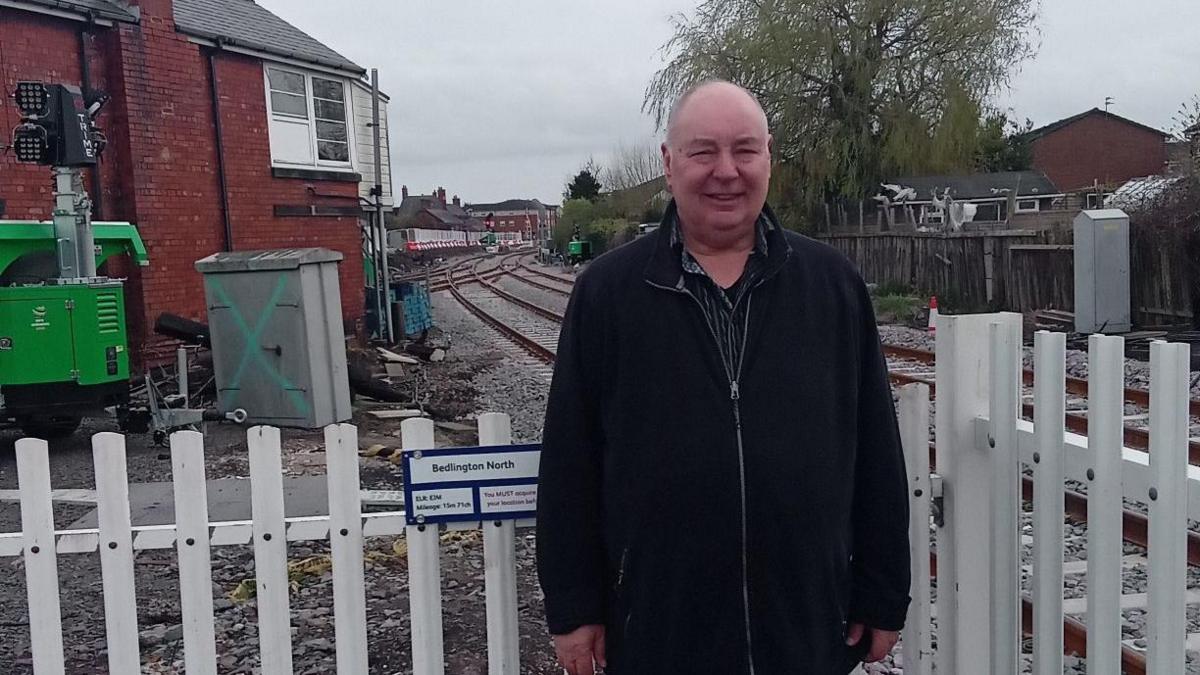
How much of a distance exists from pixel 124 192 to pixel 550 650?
10.3 m

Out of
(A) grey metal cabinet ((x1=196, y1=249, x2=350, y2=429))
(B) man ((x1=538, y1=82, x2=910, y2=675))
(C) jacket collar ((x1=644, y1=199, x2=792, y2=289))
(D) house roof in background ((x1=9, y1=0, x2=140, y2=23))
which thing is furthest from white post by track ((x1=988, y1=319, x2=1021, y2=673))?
(D) house roof in background ((x1=9, y1=0, x2=140, y2=23))

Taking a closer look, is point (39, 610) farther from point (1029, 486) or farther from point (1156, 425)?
point (1029, 486)

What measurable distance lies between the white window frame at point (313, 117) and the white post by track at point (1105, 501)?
14.2 meters

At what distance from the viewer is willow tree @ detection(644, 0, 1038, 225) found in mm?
27156

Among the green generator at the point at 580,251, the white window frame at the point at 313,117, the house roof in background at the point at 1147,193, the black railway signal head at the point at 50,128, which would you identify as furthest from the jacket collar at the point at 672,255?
the green generator at the point at 580,251

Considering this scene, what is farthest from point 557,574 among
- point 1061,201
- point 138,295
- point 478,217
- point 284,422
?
point 478,217

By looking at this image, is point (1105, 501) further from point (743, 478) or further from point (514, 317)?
point (514, 317)

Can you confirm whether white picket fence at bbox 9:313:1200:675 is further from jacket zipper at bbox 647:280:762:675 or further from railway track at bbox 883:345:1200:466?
railway track at bbox 883:345:1200:466

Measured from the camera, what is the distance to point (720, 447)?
7.25 ft

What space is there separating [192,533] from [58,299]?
658 cm

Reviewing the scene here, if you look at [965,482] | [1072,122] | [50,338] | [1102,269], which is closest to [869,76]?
[1102,269]

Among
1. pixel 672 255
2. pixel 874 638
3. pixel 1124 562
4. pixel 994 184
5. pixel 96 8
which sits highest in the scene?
pixel 96 8

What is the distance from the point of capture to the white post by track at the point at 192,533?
107 inches

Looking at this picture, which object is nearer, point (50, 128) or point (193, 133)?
point (50, 128)
